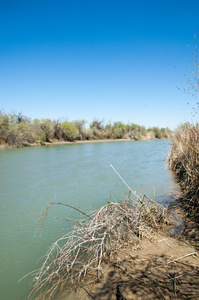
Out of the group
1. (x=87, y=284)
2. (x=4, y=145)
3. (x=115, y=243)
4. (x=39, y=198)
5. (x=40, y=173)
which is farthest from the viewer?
(x=4, y=145)

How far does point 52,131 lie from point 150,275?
158ft

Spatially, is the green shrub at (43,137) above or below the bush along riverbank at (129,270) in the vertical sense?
above

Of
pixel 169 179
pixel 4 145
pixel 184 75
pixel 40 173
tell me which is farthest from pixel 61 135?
pixel 184 75

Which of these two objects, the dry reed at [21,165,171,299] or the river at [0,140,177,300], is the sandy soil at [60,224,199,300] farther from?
the river at [0,140,177,300]

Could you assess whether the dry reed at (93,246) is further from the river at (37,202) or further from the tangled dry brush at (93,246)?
the river at (37,202)

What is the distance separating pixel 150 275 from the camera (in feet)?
9.17

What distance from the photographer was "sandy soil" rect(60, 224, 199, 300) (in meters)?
2.49

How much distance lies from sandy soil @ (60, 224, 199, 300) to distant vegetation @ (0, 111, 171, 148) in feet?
51.2

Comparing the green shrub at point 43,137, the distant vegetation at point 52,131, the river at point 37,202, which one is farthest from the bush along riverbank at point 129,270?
the green shrub at point 43,137

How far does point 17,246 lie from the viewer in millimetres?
4578

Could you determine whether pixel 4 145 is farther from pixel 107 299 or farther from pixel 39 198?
pixel 107 299

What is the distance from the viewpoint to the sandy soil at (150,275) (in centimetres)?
249

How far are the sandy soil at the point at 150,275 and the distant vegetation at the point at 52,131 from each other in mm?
15616

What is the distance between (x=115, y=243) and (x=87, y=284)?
931mm
